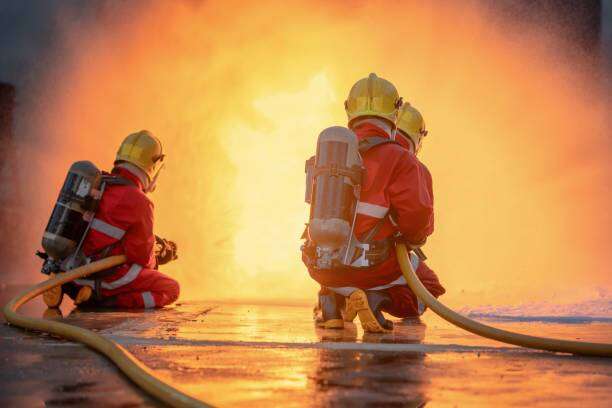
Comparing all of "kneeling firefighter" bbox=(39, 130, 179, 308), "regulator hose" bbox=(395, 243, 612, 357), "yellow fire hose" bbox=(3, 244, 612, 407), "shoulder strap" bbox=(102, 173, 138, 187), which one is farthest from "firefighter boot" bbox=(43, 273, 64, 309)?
"regulator hose" bbox=(395, 243, 612, 357)

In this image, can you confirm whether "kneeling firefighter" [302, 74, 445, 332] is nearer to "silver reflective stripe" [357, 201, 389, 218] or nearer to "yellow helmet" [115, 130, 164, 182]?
"silver reflective stripe" [357, 201, 389, 218]

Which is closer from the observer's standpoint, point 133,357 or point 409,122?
point 133,357

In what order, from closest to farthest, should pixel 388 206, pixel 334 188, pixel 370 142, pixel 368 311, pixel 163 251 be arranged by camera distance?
pixel 334 188 < pixel 368 311 < pixel 388 206 < pixel 370 142 < pixel 163 251

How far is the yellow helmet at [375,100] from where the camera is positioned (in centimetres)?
604

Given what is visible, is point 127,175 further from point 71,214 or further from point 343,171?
point 343,171

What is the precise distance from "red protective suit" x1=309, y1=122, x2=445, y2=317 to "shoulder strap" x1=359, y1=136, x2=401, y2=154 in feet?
Result: 0.11

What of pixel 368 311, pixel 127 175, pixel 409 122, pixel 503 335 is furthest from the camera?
pixel 127 175

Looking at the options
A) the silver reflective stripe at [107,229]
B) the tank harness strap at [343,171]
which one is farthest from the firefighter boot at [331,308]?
the silver reflective stripe at [107,229]

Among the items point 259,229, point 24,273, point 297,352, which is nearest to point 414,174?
point 297,352

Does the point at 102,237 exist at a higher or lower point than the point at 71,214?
lower

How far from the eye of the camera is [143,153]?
820 cm

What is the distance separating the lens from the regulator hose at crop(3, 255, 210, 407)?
264cm

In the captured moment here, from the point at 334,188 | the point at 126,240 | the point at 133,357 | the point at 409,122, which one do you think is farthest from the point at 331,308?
the point at 133,357

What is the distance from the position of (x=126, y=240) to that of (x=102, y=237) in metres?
0.22
